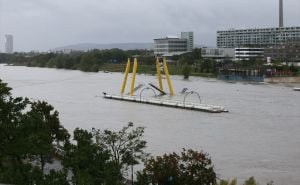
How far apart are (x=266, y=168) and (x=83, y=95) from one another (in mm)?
10461

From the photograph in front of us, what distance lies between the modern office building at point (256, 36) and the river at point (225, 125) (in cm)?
2595

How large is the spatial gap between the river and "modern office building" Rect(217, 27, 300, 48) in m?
26.0

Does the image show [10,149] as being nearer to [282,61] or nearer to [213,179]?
[213,179]

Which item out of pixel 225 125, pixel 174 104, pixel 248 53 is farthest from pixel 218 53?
pixel 225 125

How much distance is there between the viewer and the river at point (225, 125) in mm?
5973

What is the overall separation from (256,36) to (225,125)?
34755mm

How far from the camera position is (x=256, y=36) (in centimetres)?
4297

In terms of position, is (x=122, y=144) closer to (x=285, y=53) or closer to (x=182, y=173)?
(x=182, y=173)

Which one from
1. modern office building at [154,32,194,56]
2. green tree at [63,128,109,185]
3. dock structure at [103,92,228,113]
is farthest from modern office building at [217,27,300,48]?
green tree at [63,128,109,185]

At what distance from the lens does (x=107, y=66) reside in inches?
1332

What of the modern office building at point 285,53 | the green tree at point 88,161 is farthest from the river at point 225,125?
the modern office building at point 285,53

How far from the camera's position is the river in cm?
597

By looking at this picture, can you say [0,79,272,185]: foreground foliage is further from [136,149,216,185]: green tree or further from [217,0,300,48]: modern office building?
[217,0,300,48]: modern office building

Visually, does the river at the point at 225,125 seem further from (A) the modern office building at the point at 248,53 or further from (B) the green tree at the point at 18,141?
(A) the modern office building at the point at 248,53
